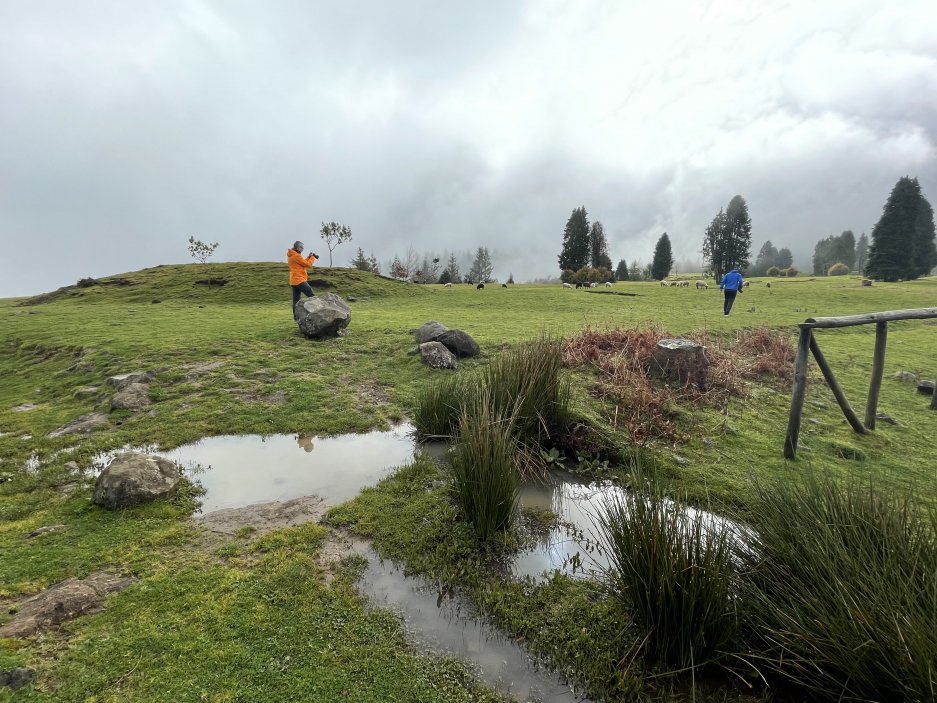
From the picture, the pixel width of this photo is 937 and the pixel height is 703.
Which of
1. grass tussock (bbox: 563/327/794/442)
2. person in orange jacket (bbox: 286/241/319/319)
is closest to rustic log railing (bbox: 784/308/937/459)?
grass tussock (bbox: 563/327/794/442)

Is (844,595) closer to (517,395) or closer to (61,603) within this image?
(517,395)

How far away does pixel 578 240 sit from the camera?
66562 mm

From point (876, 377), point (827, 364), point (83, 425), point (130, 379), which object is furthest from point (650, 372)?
point (130, 379)

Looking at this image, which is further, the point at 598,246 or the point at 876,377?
the point at 598,246

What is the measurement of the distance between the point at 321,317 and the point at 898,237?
2730 inches

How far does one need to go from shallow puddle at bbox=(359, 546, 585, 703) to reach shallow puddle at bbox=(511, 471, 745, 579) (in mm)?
720

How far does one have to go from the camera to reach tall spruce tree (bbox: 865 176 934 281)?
50750mm

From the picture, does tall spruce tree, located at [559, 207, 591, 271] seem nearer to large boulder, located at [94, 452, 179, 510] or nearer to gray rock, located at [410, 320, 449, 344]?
gray rock, located at [410, 320, 449, 344]

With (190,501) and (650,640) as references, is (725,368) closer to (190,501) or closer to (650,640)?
(650,640)

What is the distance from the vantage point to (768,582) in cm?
298

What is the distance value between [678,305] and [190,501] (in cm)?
2503

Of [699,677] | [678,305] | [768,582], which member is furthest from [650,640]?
[678,305]

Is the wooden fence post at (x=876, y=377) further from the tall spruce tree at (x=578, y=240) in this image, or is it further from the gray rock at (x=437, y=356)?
the tall spruce tree at (x=578, y=240)

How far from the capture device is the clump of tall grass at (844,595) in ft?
7.12
